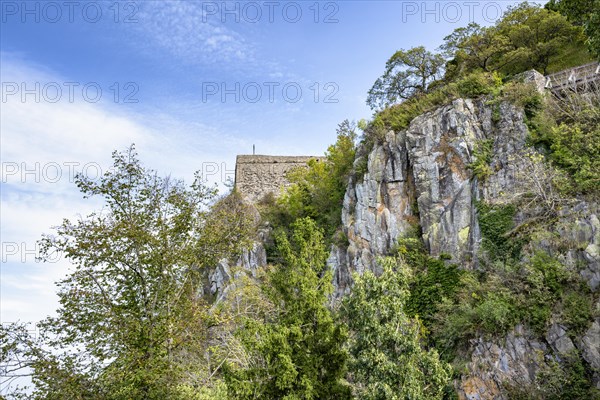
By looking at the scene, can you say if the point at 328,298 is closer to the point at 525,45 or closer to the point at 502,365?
→ the point at 502,365

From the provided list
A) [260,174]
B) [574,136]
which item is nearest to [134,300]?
[574,136]

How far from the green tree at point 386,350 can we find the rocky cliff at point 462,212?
2.92 metres

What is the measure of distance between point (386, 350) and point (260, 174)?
1077 inches

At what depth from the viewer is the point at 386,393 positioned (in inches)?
468

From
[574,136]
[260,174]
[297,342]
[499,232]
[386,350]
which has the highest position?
[260,174]

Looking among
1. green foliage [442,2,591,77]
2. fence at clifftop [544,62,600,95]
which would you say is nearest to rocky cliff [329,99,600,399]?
fence at clifftop [544,62,600,95]

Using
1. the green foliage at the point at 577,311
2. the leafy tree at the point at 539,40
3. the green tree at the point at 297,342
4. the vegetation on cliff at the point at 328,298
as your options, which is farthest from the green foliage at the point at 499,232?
the leafy tree at the point at 539,40

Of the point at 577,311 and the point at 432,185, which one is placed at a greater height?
the point at 432,185

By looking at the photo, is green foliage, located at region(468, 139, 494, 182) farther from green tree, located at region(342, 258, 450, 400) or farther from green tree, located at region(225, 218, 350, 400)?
green tree, located at region(225, 218, 350, 400)

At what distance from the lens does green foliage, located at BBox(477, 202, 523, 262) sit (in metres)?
17.3

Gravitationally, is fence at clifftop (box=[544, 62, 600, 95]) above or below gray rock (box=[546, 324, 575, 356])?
above

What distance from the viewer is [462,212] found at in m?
19.9

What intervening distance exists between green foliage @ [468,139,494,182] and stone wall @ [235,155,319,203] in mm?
19776

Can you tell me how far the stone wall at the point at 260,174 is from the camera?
38344 millimetres
